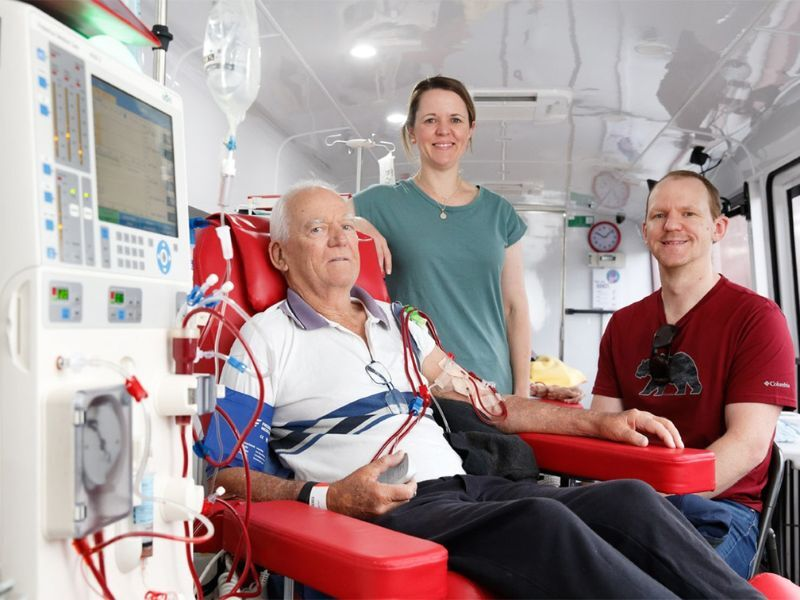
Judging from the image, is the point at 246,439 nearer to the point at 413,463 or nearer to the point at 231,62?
the point at 413,463

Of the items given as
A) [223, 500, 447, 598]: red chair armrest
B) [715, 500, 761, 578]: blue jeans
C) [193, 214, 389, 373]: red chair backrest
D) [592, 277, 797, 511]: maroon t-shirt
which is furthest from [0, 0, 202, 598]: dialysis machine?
[592, 277, 797, 511]: maroon t-shirt

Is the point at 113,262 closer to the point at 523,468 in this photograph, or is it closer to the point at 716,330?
the point at 523,468

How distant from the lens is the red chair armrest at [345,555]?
3.12ft

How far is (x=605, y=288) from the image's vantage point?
337 inches

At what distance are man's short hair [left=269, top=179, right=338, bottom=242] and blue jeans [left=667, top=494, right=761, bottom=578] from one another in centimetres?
106

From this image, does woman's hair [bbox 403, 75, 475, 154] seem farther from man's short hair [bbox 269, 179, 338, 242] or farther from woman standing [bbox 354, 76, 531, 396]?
Answer: man's short hair [bbox 269, 179, 338, 242]

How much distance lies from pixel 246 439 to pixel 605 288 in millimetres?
7555

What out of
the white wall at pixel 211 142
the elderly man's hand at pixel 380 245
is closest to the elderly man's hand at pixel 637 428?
the elderly man's hand at pixel 380 245

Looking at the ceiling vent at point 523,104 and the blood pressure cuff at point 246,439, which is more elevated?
the ceiling vent at point 523,104

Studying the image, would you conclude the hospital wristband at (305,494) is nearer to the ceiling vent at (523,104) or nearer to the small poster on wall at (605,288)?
the ceiling vent at (523,104)

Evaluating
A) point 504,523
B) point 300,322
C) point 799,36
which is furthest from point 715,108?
point 504,523

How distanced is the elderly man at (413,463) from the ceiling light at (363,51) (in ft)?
6.34

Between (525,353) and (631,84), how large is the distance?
2189mm

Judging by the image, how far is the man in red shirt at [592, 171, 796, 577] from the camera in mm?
1688
